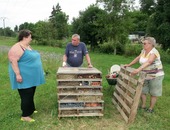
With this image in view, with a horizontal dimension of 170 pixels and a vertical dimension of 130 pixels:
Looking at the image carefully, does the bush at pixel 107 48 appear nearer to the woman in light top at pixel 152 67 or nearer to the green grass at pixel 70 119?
the green grass at pixel 70 119

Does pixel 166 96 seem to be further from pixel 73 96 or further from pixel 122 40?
pixel 122 40

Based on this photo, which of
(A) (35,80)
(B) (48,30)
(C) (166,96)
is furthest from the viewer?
(B) (48,30)

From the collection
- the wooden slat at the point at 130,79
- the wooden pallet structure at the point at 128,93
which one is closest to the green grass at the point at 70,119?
the wooden pallet structure at the point at 128,93

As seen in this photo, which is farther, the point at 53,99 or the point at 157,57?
the point at 53,99

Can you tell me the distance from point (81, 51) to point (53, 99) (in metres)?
1.45

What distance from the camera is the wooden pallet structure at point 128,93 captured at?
4.23 metres

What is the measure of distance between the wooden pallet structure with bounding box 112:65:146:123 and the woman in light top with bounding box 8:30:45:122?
1798 mm

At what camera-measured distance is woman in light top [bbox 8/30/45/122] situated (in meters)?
3.95

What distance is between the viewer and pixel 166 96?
21.1 ft

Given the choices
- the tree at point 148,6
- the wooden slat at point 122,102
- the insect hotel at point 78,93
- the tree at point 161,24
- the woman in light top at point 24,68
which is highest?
the tree at point 148,6

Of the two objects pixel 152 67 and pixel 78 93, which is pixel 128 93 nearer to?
pixel 152 67

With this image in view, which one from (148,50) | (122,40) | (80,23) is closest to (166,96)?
(148,50)

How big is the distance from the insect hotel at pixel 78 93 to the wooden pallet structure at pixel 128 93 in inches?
20.6

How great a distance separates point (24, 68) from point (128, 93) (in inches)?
84.5
